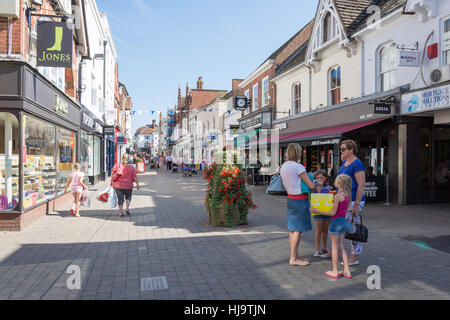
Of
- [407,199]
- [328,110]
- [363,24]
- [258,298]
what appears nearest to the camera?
[258,298]

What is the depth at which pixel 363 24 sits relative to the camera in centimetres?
1408

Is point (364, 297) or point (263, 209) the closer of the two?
point (364, 297)

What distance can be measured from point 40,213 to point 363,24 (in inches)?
527

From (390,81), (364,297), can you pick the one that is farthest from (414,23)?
(364,297)

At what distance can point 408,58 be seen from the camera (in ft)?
35.8

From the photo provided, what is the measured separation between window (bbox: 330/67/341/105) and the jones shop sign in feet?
37.6

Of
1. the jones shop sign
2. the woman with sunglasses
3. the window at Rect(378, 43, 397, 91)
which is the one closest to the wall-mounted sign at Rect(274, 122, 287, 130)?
the window at Rect(378, 43, 397, 91)

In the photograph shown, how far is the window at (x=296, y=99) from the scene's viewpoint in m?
19.4

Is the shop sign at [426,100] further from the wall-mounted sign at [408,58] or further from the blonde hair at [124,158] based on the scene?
the blonde hair at [124,158]

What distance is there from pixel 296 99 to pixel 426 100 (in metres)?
9.43

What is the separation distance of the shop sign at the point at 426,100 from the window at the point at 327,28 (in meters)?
6.04

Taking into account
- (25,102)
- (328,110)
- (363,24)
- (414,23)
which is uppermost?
(363,24)

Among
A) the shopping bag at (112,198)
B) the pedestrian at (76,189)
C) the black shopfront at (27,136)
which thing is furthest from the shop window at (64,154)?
the shopping bag at (112,198)

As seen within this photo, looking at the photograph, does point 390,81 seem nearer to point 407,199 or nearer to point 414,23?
point 414,23
